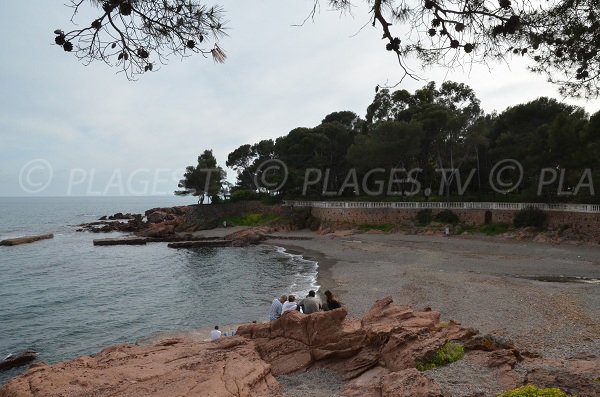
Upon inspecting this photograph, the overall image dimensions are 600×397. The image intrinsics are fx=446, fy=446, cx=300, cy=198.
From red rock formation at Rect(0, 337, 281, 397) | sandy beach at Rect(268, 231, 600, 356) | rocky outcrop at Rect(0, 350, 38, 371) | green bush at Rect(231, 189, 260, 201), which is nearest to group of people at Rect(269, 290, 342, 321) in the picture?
red rock formation at Rect(0, 337, 281, 397)

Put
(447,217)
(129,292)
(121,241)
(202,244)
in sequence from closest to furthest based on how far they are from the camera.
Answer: (129,292) < (447,217) < (202,244) < (121,241)

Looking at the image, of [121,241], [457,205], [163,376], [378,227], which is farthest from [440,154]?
[163,376]

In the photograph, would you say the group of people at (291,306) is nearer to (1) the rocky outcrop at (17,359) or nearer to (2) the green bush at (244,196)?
(1) the rocky outcrop at (17,359)

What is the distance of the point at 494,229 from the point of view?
40844 millimetres

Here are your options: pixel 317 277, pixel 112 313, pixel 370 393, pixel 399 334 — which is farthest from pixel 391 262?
Result: pixel 370 393

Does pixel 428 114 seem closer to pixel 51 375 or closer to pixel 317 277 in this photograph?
pixel 317 277

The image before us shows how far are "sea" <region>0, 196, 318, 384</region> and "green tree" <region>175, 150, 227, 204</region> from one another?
1000 inches

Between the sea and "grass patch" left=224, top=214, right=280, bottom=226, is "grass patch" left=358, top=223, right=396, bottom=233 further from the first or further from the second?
"grass patch" left=224, top=214, right=280, bottom=226

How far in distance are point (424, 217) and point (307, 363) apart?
1472 inches

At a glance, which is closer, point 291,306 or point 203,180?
point 291,306

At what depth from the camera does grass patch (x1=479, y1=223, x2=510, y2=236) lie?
40000 millimetres

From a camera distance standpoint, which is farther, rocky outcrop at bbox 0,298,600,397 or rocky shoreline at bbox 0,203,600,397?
rocky shoreline at bbox 0,203,600,397

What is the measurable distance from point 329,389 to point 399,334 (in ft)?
6.53

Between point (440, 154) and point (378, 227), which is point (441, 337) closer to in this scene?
point (378, 227)
